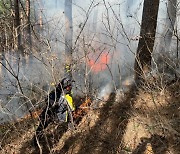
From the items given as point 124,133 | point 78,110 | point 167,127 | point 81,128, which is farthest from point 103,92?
point 167,127

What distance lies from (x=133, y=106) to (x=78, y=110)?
1983mm

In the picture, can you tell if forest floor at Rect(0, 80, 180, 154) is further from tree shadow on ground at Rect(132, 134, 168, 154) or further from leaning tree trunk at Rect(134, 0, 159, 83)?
leaning tree trunk at Rect(134, 0, 159, 83)

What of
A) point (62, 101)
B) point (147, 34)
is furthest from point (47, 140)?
point (147, 34)

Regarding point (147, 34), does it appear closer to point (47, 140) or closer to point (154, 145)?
point (154, 145)

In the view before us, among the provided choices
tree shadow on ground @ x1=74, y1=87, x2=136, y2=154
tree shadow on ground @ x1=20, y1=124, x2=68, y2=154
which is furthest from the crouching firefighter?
tree shadow on ground @ x1=74, y1=87, x2=136, y2=154

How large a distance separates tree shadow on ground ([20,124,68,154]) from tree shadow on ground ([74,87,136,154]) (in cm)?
93

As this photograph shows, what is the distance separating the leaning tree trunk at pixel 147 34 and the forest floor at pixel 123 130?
0.75 metres

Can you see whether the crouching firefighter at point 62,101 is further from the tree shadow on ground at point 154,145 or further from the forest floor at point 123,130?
the tree shadow on ground at point 154,145

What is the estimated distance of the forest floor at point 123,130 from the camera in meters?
6.75

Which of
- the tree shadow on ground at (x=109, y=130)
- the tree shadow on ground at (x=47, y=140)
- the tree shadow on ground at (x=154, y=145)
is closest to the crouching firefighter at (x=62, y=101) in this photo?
the tree shadow on ground at (x=47, y=140)

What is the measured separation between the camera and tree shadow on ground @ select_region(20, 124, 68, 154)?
780 centimetres

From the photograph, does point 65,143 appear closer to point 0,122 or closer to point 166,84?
point 0,122

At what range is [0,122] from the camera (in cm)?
962

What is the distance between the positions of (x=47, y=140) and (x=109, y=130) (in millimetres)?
1889
